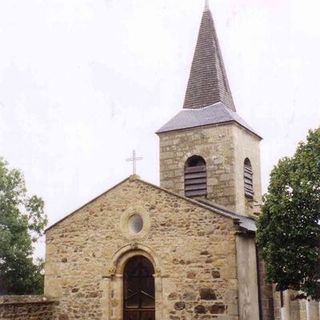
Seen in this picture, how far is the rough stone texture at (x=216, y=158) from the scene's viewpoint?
68.3 feet

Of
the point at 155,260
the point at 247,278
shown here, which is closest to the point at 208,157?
the point at 155,260

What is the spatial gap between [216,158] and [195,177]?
1.16m

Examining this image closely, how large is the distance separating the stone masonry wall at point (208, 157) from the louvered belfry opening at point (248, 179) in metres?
1.30

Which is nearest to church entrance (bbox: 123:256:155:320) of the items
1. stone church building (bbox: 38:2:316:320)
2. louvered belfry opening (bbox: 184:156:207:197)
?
stone church building (bbox: 38:2:316:320)

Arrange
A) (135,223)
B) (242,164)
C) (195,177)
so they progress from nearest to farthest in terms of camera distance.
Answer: (135,223)
(195,177)
(242,164)

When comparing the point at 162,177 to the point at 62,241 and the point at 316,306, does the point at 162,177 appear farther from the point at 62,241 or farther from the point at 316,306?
the point at 316,306

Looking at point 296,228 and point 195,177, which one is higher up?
point 195,177

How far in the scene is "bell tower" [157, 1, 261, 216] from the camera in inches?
828

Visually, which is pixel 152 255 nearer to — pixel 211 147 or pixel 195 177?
pixel 195 177

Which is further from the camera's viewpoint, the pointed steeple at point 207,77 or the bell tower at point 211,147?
the pointed steeple at point 207,77

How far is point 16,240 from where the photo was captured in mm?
24281

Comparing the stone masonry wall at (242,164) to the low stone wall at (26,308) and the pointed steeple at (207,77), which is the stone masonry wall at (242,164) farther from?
the low stone wall at (26,308)

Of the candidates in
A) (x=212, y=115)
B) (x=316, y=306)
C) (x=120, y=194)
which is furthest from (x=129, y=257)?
(x=316, y=306)

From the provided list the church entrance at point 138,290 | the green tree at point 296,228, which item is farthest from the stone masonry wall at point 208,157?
the green tree at point 296,228
